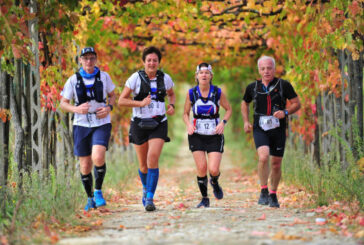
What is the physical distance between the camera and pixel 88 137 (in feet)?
27.5

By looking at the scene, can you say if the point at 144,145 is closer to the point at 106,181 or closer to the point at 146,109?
the point at 146,109

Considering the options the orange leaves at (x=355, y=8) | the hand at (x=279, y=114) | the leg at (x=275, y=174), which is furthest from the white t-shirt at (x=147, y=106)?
the orange leaves at (x=355, y=8)

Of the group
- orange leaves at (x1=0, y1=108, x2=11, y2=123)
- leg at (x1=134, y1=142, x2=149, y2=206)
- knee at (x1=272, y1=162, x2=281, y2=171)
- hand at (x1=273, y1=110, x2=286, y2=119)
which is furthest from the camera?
knee at (x1=272, y1=162, x2=281, y2=171)

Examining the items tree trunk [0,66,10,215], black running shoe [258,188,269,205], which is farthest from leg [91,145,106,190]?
black running shoe [258,188,269,205]

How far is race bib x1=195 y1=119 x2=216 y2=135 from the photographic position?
848 centimetres

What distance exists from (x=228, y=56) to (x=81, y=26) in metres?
5.98

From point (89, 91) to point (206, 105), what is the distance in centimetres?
154

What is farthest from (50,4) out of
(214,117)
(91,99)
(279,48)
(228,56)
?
(228,56)

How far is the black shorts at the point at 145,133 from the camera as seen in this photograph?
27.5 ft

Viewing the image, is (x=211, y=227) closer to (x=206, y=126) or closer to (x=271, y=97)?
(x=206, y=126)

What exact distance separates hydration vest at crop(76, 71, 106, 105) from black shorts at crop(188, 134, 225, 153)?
1328mm

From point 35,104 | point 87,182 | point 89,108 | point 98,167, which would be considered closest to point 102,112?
point 89,108

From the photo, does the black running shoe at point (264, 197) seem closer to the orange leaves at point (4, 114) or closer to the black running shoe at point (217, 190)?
the black running shoe at point (217, 190)

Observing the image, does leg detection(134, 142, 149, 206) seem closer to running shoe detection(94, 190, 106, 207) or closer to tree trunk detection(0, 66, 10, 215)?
running shoe detection(94, 190, 106, 207)
